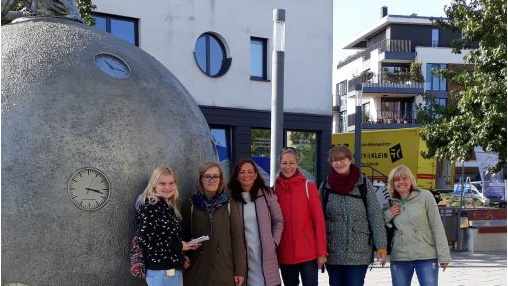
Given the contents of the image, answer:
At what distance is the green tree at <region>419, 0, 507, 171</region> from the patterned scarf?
10.5m

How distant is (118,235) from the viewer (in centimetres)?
547

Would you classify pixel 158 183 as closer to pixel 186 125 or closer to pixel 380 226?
pixel 186 125

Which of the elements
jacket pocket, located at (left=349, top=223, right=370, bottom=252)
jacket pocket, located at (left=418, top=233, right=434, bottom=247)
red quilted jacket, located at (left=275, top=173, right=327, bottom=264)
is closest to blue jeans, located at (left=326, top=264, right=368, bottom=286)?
jacket pocket, located at (left=349, top=223, right=370, bottom=252)

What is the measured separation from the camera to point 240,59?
879 inches

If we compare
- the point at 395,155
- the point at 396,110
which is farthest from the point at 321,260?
the point at 396,110

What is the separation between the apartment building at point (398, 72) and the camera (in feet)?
175

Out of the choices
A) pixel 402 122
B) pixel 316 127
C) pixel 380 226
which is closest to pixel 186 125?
pixel 380 226

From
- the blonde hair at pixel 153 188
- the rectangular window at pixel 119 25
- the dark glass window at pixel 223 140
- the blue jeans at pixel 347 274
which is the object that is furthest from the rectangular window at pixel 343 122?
the blonde hair at pixel 153 188

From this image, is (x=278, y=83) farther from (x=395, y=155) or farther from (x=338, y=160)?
(x=395, y=155)

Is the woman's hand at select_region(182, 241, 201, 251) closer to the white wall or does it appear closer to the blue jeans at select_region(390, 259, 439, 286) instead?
the blue jeans at select_region(390, 259, 439, 286)

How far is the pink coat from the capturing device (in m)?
5.87

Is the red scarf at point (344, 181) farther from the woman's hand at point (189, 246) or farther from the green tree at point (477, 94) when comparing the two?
the green tree at point (477, 94)

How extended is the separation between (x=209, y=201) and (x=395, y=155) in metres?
21.3

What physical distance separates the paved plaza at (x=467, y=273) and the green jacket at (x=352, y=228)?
466 centimetres
